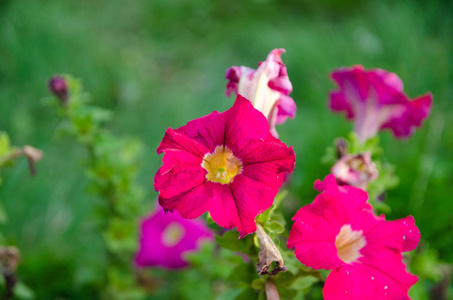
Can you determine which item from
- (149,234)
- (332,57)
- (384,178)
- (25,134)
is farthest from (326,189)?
(332,57)

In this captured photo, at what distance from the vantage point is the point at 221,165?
598 millimetres

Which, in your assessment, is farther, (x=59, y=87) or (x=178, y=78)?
(x=178, y=78)

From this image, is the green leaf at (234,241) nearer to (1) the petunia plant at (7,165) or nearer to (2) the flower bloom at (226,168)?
(2) the flower bloom at (226,168)

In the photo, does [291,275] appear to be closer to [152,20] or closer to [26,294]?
[26,294]

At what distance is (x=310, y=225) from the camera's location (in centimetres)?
57

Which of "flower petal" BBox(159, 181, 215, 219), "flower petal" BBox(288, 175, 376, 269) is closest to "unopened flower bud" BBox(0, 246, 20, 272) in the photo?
"flower petal" BBox(159, 181, 215, 219)

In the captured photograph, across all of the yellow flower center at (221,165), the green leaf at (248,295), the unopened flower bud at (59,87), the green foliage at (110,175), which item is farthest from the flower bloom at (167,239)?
the yellow flower center at (221,165)

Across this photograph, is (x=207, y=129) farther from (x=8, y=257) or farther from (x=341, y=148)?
(x=8, y=257)

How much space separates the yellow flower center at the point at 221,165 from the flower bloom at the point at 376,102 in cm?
38

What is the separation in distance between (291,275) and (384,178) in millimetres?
287

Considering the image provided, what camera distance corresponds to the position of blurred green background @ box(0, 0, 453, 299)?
1511 millimetres

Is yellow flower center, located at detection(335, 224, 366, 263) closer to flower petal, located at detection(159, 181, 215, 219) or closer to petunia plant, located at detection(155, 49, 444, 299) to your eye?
petunia plant, located at detection(155, 49, 444, 299)

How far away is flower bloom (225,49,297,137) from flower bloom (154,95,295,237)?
0.08 metres

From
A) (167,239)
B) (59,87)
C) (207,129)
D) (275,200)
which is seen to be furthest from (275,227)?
(167,239)
